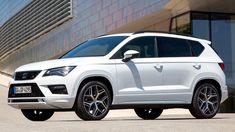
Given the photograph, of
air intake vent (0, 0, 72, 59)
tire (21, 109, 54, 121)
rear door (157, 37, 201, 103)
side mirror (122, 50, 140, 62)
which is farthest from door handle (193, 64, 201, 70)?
air intake vent (0, 0, 72, 59)

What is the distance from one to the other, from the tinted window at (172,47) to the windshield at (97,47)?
2.57 feet

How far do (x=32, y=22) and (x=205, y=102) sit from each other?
1480 inches

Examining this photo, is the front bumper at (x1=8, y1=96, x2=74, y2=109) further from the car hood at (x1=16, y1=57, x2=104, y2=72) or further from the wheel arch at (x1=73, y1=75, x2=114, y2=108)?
the car hood at (x1=16, y1=57, x2=104, y2=72)

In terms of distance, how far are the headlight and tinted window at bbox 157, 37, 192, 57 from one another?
1984 millimetres

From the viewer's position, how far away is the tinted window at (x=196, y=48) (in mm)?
11539

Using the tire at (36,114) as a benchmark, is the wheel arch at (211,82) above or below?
above

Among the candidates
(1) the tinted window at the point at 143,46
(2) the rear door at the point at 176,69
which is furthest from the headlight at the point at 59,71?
(2) the rear door at the point at 176,69

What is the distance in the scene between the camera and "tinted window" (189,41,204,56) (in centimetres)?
1154

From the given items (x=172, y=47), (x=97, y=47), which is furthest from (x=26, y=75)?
(x=172, y=47)

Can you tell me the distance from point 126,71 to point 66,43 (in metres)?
27.7

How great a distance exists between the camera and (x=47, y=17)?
140 feet

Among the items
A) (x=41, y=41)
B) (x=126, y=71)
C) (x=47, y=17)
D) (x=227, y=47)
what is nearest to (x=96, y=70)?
(x=126, y=71)

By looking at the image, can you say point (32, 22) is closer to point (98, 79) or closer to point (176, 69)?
point (176, 69)

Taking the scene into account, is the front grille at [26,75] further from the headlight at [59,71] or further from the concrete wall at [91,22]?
the concrete wall at [91,22]
